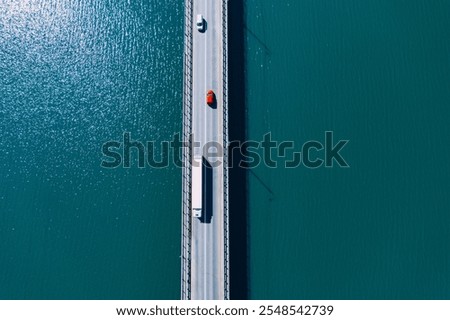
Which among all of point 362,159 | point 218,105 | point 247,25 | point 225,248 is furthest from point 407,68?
point 225,248

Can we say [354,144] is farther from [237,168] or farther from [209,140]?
[209,140]

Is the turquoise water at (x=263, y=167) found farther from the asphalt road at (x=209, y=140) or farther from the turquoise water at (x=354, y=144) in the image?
the asphalt road at (x=209, y=140)

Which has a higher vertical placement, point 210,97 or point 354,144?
point 210,97

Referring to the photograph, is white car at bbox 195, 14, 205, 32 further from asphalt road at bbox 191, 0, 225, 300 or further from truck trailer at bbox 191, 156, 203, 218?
truck trailer at bbox 191, 156, 203, 218

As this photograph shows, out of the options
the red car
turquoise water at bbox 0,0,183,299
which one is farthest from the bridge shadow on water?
turquoise water at bbox 0,0,183,299

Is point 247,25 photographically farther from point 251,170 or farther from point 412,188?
point 412,188

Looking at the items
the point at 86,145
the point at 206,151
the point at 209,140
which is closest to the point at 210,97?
the point at 209,140
